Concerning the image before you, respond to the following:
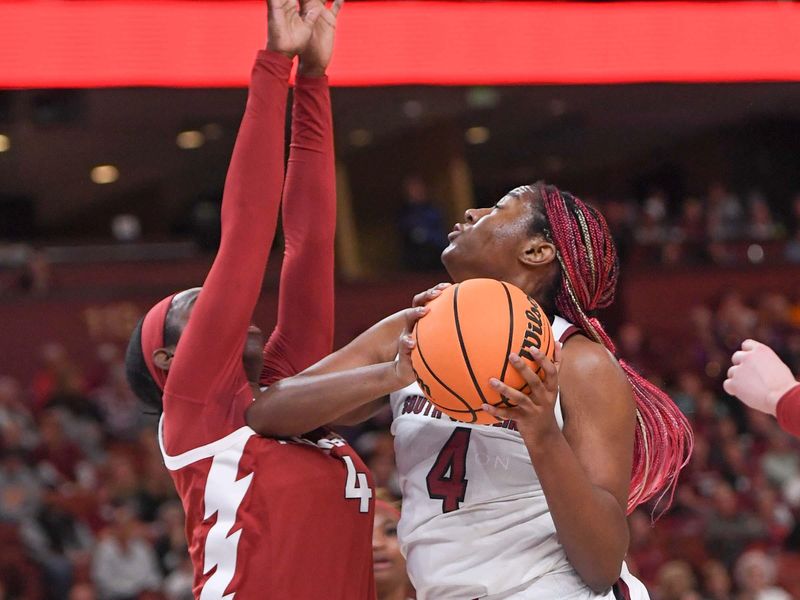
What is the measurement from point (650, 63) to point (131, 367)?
4744mm

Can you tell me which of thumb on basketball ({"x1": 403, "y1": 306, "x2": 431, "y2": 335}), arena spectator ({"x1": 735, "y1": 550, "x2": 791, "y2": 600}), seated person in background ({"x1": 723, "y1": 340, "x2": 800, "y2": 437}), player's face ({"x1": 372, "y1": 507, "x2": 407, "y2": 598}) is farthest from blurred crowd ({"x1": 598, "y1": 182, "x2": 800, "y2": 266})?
thumb on basketball ({"x1": 403, "y1": 306, "x2": 431, "y2": 335})

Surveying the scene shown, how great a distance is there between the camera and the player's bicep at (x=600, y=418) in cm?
225

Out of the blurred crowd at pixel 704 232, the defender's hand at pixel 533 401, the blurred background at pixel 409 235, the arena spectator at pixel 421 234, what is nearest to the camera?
the defender's hand at pixel 533 401

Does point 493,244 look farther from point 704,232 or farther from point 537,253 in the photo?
point 704,232

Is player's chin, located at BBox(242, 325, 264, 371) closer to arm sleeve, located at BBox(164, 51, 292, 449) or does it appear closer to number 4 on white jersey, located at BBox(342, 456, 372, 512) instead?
arm sleeve, located at BBox(164, 51, 292, 449)

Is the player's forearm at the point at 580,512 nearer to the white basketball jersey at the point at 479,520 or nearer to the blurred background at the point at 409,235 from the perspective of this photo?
the white basketball jersey at the point at 479,520

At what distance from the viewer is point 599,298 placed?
8.48ft

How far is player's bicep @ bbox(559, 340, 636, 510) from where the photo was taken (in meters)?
2.25

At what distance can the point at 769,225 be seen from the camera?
14.0 m

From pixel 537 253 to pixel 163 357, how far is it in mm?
844

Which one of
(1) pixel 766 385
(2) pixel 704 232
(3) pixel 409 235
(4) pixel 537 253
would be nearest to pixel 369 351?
(4) pixel 537 253

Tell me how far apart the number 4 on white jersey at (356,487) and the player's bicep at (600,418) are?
0.55 metres

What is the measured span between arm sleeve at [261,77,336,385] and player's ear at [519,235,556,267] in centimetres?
61

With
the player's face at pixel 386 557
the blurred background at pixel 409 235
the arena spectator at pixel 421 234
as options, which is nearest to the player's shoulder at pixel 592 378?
the player's face at pixel 386 557
